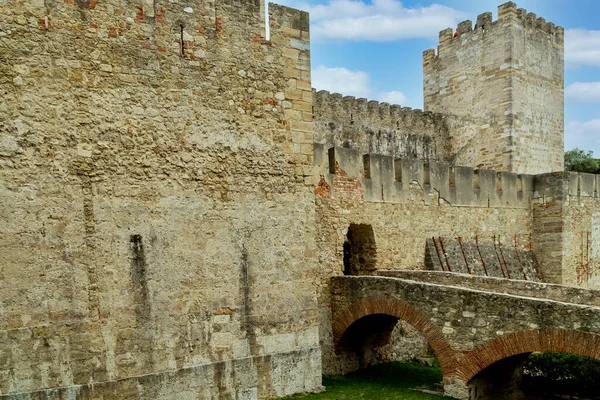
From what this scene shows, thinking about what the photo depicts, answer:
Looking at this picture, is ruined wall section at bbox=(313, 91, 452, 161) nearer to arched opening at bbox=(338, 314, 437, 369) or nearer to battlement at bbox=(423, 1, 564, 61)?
battlement at bbox=(423, 1, 564, 61)

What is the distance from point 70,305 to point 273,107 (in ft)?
13.2

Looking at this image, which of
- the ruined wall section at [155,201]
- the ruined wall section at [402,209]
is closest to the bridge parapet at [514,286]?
the ruined wall section at [402,209]

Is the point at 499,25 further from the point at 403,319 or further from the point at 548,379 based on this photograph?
the point at 403,319

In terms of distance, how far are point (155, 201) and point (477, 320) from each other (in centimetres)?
491

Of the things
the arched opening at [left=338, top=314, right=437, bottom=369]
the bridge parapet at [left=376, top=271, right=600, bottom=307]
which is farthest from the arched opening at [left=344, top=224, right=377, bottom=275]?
the arched opening at [left=338, top=314, right=437, bottom=369]

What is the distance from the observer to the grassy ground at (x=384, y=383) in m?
8.92

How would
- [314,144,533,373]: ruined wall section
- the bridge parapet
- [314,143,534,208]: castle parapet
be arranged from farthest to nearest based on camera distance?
[314,143,534,208]: castle parapet, [314,144,533,373]: ruined wall section, the bridge parapet

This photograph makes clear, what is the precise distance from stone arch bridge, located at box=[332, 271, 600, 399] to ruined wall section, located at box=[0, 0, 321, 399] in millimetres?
1462

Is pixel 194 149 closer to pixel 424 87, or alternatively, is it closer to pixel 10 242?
pixel 10 242

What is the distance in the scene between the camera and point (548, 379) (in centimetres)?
1086

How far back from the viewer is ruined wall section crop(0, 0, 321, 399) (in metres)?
6.68

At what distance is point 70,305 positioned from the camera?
22.6 ft

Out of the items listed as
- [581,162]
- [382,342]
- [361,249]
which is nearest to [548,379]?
[382,342]

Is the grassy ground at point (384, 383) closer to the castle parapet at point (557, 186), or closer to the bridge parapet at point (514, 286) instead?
the bridge parapet at point (514, 286)
